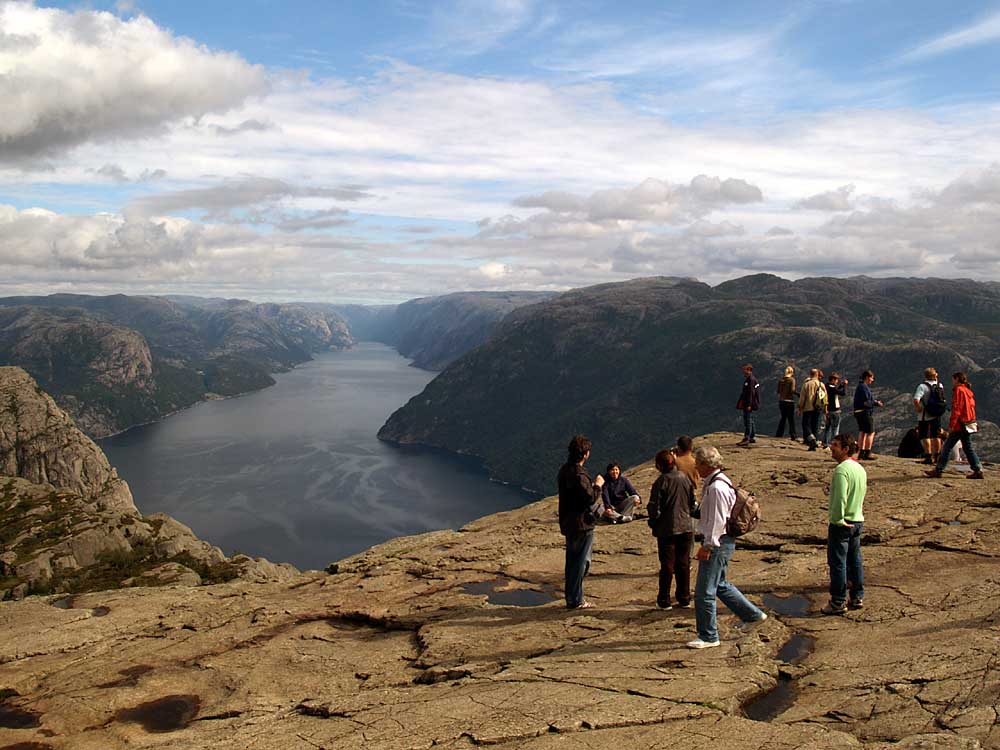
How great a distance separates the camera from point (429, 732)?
11000 millimetres

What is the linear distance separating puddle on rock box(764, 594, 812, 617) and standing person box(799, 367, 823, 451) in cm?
1551

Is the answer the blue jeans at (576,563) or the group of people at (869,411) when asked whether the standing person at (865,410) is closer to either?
the group of people at (869,411)

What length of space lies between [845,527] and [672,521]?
3.69 metres

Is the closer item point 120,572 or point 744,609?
point 744,609

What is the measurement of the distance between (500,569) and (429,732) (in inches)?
402

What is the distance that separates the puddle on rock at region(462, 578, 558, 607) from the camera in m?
18.0

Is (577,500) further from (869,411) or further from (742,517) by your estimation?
(869,411)

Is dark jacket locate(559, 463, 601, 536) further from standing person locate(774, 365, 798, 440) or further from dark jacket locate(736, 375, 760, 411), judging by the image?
standing person locate(774, 365, 798, 440)

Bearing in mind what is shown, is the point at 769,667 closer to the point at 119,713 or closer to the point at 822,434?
the point at 119,713

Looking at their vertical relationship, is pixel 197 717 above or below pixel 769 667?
below

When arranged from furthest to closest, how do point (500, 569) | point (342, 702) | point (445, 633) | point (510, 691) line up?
point (500, 569) < point (445, 633) < point (342, 702) < point (510, 691)

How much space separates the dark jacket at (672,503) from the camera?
15211 mm

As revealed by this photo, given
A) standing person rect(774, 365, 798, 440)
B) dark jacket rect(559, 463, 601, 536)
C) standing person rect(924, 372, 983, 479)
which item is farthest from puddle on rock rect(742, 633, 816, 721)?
standing person rect(774, 365, 798, 440)

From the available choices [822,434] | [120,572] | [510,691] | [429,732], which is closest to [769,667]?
[510,691]
